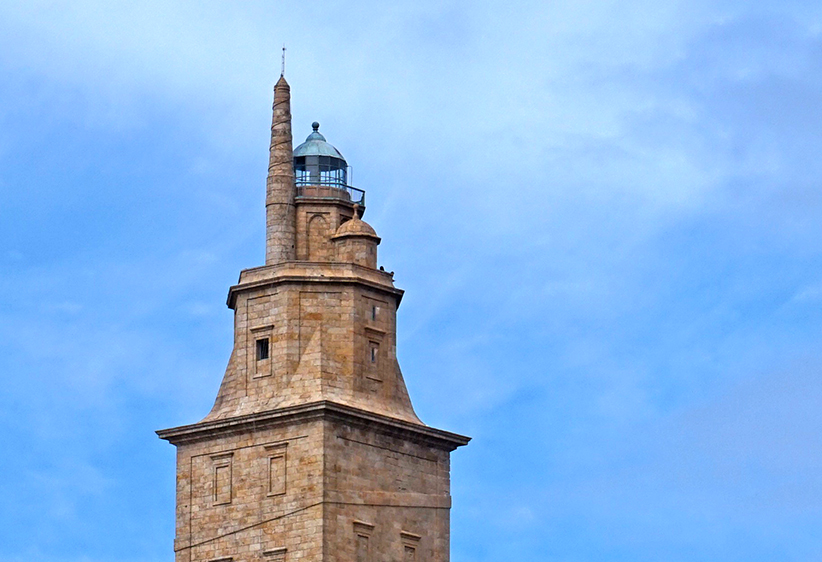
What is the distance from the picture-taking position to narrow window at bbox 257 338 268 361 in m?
103

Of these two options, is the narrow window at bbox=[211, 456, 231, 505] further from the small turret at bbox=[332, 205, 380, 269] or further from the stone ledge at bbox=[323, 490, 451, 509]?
the small turret at bbox=[332, 205, 380, 269]

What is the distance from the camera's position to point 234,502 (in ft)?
330

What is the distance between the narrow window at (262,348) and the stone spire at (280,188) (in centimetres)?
311

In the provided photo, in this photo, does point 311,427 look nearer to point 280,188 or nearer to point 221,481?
point 221,481

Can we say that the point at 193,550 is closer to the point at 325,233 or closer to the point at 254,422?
the point at 254,422

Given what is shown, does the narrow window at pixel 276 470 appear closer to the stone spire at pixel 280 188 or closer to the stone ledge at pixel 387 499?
the stone ledge at pixel 387 499

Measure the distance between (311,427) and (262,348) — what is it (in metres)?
4.82

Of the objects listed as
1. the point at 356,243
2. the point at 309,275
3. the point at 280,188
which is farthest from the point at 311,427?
the point at 280,188

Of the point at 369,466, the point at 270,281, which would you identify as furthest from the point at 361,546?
the point at 270,281

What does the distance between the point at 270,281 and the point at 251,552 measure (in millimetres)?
10451

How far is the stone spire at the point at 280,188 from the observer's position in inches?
4104

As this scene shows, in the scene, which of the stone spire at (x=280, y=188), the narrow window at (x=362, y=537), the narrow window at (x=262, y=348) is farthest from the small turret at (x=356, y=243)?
the narrow window at (x=362, y=537)

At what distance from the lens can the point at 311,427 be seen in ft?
326

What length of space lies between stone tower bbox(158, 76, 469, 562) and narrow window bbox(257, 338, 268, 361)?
4 cm
